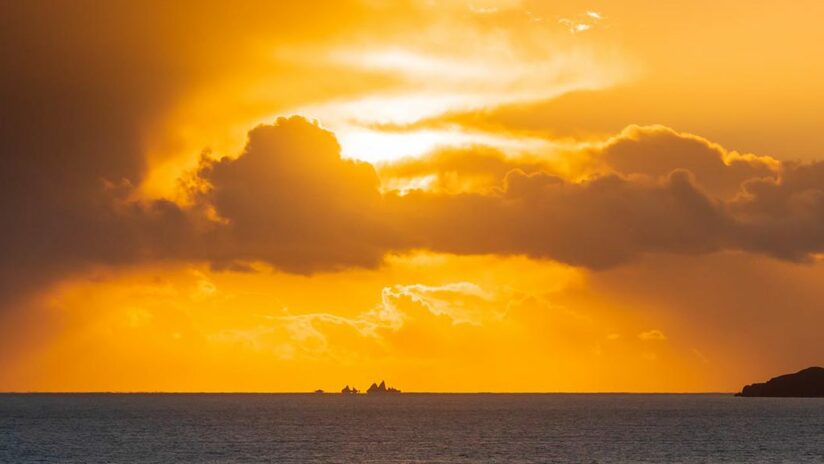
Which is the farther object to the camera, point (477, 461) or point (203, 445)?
point (203, 445)

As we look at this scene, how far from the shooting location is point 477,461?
152500mm

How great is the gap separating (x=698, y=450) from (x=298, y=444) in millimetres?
66889

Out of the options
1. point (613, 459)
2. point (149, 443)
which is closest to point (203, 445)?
point (149, 443)

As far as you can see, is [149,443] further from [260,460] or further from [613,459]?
[613,459]

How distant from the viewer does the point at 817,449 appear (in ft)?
572

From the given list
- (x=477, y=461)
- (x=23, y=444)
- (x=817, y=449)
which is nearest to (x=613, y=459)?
(x=477, y=461)

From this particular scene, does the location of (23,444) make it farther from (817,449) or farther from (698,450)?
(817,449)

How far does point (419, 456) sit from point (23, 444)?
73.4 m

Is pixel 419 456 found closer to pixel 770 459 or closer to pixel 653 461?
pixel 653 461

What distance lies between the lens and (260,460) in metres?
154

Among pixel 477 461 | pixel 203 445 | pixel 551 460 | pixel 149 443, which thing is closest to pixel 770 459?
pixel 551 460

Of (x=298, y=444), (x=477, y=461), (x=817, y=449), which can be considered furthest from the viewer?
(x=298, y=444)

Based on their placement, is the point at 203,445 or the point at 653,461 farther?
the point at 203,445

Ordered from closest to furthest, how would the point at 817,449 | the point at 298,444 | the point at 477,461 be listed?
the point at 477,461
the point at 817,449
the point at 298,444
